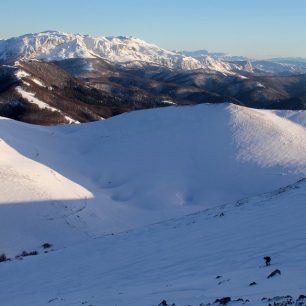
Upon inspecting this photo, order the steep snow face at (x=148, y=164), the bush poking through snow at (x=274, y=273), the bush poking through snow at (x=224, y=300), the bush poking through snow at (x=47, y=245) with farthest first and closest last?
1. the steep snow face at (x=148, y=164)
2. the bush poking through snow at (x=47, y=245)
3. the bush poking through snow at (x=274, y=273)
4. the bush poking through snow at (x=224, y=300)

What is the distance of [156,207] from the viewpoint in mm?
34250

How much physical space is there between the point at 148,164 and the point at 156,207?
7.67 m

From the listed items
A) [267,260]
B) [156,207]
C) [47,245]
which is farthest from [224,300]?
[156,207]

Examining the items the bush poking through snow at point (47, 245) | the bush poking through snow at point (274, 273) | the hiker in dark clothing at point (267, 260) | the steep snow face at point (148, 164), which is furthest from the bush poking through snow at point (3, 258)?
the bush poking through snow at point (274, 273)

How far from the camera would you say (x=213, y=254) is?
15203 mm

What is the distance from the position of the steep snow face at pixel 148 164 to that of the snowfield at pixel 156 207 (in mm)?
118

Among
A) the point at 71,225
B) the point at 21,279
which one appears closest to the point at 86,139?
the point at 71,225

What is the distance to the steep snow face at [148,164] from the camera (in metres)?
30.2

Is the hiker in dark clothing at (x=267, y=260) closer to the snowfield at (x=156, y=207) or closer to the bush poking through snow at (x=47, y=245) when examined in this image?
the snowfield at (x=156, y=207)

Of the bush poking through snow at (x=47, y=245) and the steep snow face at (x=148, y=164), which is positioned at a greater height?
the steep snow face at (x=148, y=164)

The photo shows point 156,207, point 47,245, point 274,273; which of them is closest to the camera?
point 274,273

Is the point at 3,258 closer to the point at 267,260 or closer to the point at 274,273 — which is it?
the point at 267,260

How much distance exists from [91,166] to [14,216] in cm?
1352

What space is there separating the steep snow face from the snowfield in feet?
0.39
